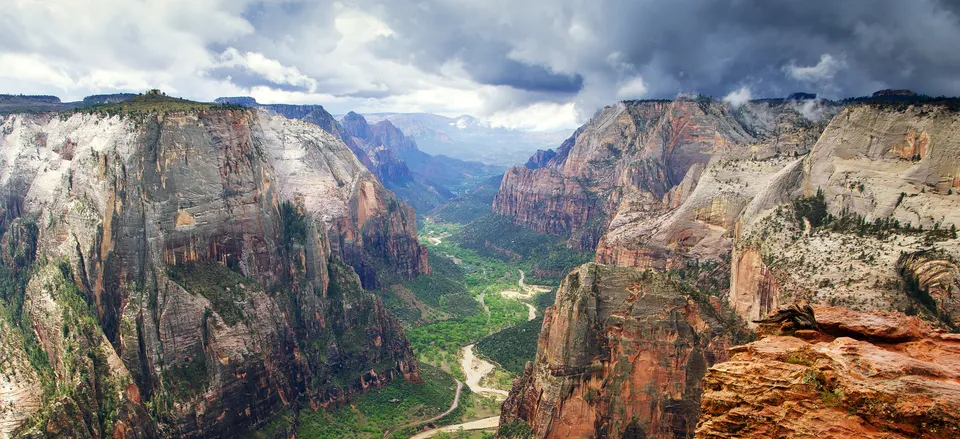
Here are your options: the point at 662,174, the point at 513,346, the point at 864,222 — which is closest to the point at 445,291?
the point at 513,346

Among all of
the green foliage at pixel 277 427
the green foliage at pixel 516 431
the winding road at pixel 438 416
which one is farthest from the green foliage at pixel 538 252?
the green foliage at pixel 516 431

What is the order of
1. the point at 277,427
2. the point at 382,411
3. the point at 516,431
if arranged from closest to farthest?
the point at 516,431, the point at 277,427, the point at 382,411

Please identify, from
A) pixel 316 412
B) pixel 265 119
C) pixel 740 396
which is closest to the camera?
pixel 740 396

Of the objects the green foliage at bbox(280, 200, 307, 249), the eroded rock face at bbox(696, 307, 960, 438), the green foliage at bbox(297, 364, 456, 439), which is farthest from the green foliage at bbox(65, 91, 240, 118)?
the eroded rock face at bbox(696, 307, 960, 438)

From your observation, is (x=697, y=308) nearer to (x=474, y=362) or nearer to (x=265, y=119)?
(x=474, y=362)

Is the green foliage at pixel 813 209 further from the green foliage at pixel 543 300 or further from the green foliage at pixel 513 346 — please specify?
the green foliage at pixel 543 300

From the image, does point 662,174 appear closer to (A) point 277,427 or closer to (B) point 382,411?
(B) point 382,411

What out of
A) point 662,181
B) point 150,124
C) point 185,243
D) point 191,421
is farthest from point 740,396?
point 662,181
